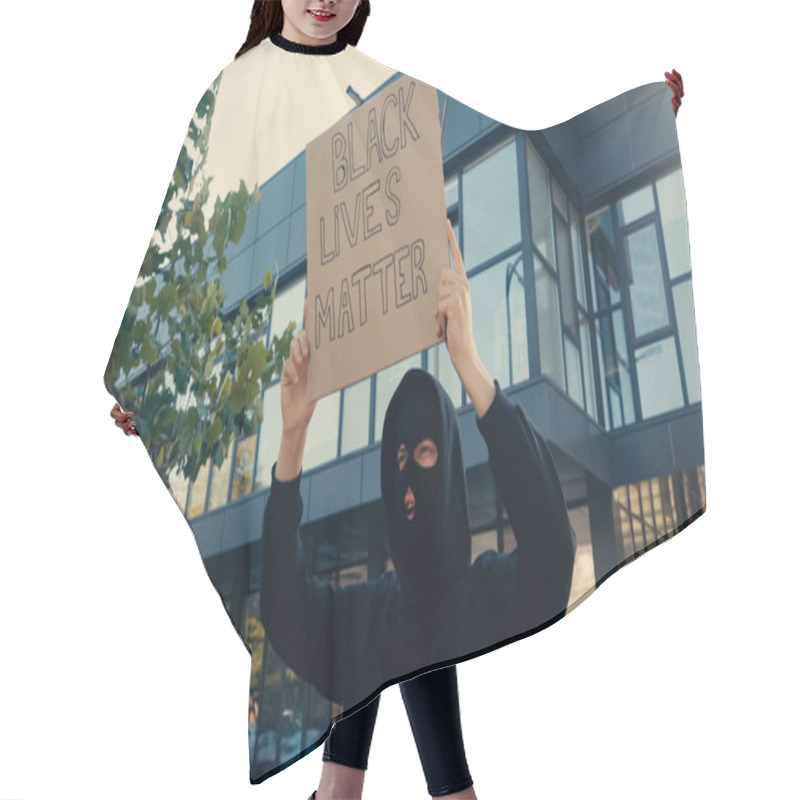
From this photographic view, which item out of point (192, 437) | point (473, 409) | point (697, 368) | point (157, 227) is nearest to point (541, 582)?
point (473, 409)

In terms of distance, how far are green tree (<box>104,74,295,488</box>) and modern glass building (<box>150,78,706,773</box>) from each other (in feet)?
0.14

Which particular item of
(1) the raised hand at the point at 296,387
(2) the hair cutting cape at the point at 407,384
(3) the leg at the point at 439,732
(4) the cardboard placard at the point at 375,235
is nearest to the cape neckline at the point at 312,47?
(2) the hair cutting cape at the point at 407,384

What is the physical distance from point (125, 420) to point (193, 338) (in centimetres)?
17

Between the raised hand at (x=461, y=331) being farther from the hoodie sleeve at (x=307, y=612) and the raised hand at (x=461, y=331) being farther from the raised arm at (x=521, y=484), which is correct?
the hoodie sleeve at (x=307, y=612)

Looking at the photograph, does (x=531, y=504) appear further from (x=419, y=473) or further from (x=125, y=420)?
(x=125, y=420)

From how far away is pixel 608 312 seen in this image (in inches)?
54.1

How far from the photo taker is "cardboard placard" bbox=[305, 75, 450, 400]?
143 cm

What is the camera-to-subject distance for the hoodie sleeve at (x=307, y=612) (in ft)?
4.38

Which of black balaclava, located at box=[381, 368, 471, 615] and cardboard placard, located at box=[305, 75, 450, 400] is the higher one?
cardboard placard, located at box=[305, 75, 450, 400]

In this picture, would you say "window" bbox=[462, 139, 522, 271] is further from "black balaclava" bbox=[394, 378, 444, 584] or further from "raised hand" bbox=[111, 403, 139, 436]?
"raised hand" bbox=[111, 403, 139, 436]

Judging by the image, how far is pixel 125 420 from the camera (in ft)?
5.21

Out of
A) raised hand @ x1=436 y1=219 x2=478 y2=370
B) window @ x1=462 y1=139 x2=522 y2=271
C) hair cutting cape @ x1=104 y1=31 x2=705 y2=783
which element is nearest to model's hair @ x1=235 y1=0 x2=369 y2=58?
hair cutting cape @ x1=104 y1=31 x2=705 y2=783

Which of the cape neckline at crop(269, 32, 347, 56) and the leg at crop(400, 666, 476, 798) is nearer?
the leg at crop(400, 666, 476, 798)

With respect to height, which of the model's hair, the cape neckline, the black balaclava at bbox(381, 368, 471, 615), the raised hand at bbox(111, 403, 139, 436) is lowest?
the black balaclava at bbox(381, 368, 471, 615)
